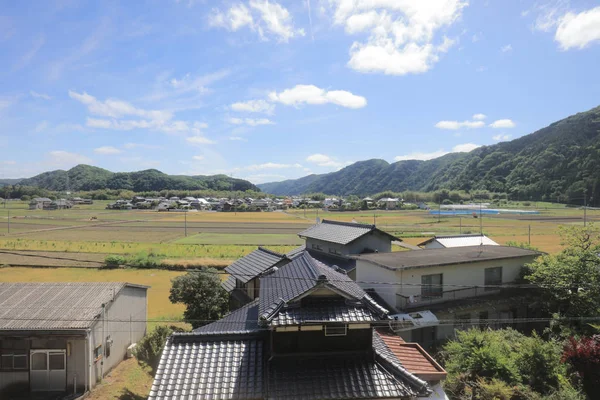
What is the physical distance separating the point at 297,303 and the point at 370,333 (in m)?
1.81

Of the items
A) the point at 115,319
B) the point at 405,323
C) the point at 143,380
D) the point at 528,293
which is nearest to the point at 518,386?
the point at 405,323

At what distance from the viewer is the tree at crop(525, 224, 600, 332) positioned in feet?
48.6

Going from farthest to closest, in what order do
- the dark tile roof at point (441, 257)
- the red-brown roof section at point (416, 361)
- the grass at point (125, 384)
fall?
the dark tile roof at point (441, 257)
the grass at point (125, 384)
the red-brown roof section at point (416, 361)

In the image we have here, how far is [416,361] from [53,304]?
12.5 meters

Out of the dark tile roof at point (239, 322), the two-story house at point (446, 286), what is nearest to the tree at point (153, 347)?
the dark tile roof at point (239, 322)

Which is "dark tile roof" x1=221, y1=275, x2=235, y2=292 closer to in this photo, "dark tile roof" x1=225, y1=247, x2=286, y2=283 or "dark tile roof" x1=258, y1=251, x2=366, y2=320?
"dark tile roof" x1=225, y1=247, x2=286, y2=283

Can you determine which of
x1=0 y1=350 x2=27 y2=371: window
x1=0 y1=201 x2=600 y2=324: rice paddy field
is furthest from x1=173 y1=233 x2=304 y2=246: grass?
x1=0 y1=350 x2=27 y2=371: window

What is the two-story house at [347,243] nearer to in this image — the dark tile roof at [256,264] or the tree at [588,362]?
the dark tile roof at [256,264]

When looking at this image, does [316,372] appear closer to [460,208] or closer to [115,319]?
[115,319]

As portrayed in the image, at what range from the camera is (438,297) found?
56.7 ft

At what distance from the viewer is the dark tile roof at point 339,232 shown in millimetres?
23833

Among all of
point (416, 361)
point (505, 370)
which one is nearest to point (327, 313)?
point (416, 361)

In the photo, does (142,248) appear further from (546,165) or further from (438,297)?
(546,165)

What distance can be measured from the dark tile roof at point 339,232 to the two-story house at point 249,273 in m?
6.41
